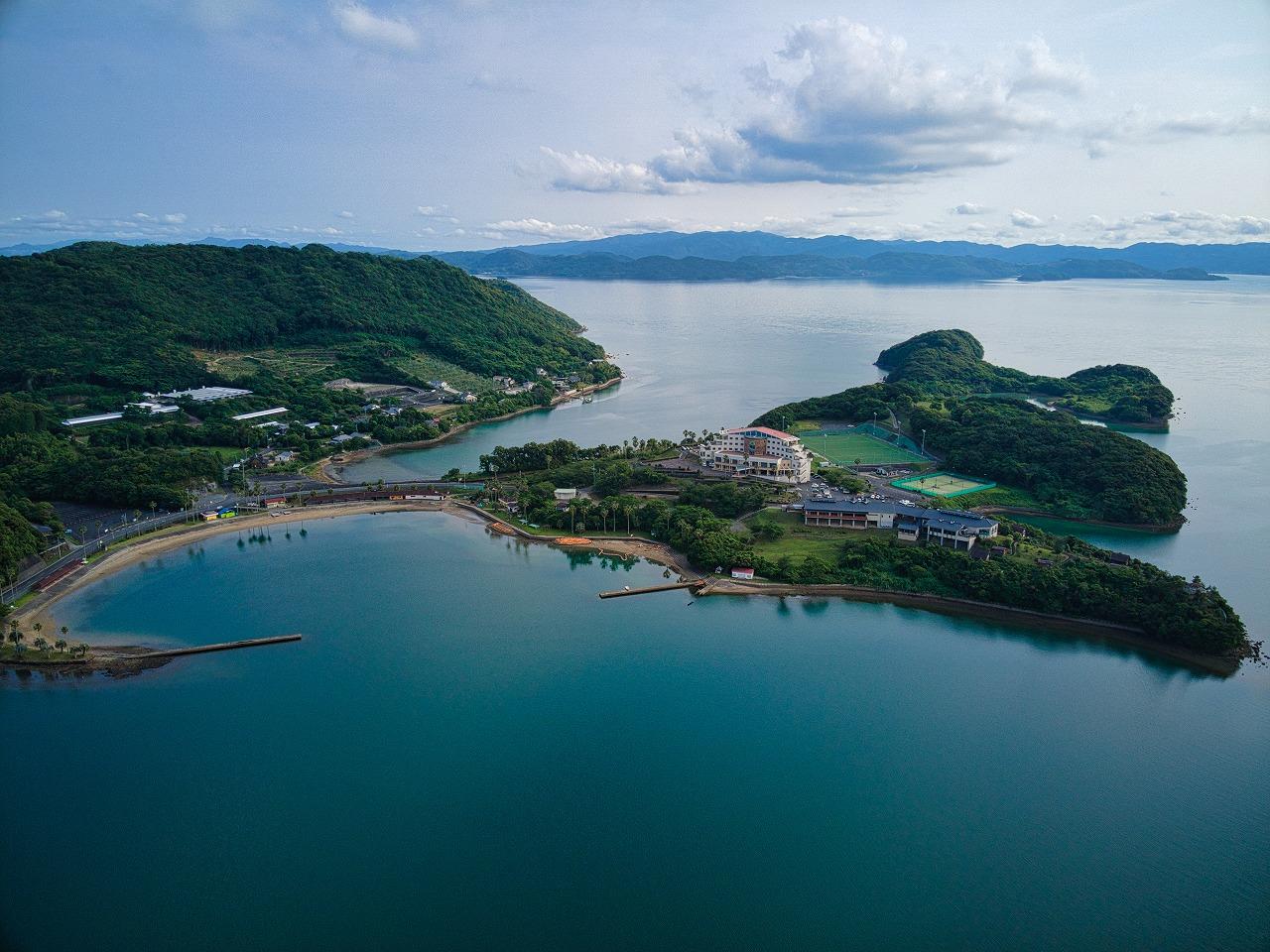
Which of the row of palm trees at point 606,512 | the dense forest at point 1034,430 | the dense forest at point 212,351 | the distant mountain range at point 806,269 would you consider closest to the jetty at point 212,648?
the dense forest at point 212,351

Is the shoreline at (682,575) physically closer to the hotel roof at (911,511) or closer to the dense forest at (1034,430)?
the hotel roof at (911,511)

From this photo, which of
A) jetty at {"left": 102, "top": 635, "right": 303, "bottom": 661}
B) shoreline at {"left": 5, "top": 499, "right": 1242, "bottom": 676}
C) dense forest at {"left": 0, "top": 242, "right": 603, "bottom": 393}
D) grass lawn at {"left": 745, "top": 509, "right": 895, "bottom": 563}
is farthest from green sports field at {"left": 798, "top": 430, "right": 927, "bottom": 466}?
dense forest at {"left": 0, "top": 242, "right": 603, "bottom": 393}

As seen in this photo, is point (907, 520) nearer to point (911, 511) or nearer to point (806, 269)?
point (911, 511)

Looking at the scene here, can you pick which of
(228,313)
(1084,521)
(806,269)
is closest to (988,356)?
(1084,521)

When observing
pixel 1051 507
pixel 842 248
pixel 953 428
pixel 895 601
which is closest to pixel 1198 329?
pixel 953 428

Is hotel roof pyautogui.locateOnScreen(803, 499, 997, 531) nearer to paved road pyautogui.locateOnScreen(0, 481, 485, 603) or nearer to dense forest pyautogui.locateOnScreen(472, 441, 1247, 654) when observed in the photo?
dense forest pyautogui.locateOnScreen(472, 441, 1247, 654)
